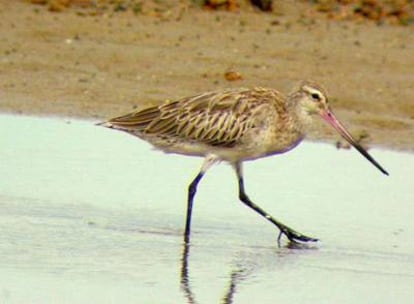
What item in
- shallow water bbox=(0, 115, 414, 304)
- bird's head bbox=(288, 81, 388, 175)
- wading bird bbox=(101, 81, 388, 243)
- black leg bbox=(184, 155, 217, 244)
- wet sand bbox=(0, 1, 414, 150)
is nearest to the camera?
shallow water bbox=(0, 115, 414, 304)

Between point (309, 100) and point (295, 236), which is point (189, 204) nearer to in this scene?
point (295, 236)

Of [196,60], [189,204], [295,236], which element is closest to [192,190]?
[189,204]

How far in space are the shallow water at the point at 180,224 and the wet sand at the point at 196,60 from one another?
858mm

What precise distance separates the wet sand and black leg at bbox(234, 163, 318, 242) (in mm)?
2760

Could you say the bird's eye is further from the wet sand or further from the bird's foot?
the wet sand

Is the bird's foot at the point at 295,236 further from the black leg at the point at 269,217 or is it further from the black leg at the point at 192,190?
the black leg at the point at 192,190

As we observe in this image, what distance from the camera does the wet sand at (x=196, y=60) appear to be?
15195mm

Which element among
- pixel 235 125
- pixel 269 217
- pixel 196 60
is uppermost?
pixel 196 60

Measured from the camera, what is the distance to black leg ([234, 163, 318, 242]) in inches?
434

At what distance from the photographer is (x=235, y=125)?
38.0 ft

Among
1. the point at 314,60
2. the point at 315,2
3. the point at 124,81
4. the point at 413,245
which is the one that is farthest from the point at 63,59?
the point at 413,245

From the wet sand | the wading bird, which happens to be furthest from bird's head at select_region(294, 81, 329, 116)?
the wet sand

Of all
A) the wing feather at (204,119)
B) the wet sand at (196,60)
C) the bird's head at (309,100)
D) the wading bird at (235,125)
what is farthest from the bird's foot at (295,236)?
the wet sand at (196,60)

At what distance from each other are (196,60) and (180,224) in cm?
540
